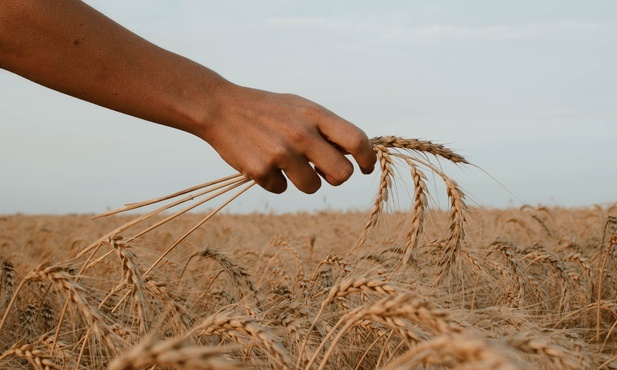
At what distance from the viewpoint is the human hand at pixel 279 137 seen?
1.81m

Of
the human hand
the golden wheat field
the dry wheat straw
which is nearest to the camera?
the dry wheat straw

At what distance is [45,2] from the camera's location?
1.81 meters

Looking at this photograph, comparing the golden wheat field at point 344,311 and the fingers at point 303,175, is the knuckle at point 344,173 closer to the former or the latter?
the fingers at point 303,175

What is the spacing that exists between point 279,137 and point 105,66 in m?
0.53

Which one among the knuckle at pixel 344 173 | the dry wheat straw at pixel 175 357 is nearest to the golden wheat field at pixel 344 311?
the dry wheat straw at pixel 175 357

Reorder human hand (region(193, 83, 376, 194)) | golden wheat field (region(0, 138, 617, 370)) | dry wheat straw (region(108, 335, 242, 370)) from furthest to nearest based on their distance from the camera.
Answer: human hand (region(193, 83, 376, 194))
golden wheat field (region(0, 138, 617, 370))
dry wheat straw (region(108, 335, 242, 370))

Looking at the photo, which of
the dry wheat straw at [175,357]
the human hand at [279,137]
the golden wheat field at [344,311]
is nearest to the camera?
the dry wheat straw at [175,357]

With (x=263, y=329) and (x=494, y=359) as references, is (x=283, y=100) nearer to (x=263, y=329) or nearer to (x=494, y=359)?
(x=263, y=329)

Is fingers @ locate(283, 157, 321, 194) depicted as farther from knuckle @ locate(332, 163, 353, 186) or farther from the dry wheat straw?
the dry wheat straw

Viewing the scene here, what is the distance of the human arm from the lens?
71.5 inches

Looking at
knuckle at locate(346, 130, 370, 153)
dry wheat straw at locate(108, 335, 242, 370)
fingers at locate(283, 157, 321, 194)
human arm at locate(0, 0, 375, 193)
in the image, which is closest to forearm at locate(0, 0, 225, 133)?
human arm at locate(0, 0, 375, 193)

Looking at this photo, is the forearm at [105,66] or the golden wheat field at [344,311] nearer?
the golden wheat field at [344,311]

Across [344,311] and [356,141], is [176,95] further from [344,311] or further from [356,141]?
[344,311]

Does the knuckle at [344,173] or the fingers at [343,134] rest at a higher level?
the fingers at [343,134]
